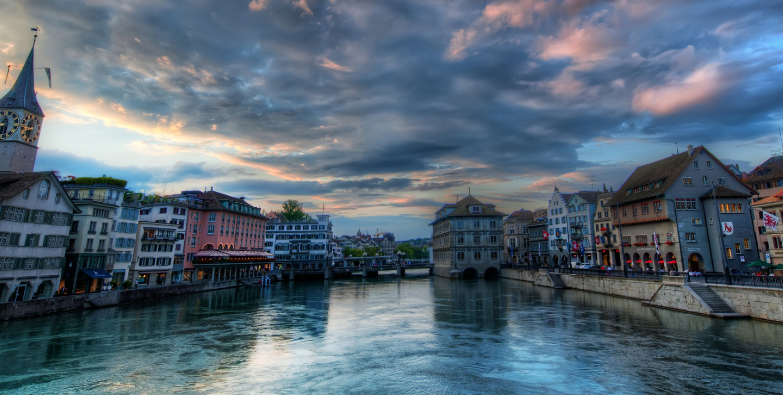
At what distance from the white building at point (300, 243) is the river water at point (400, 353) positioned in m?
84.5

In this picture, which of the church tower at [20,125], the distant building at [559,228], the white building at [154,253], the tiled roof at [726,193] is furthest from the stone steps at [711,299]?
the church tower at [20,125]

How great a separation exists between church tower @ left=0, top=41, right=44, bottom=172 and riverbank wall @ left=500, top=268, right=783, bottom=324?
89.2 m

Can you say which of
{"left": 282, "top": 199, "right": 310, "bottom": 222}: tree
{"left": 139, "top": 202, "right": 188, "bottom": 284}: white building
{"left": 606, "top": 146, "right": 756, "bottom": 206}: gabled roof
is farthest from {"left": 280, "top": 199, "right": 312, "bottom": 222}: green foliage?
{"left": 606, "top": 146, "right": 756, "bottom": 206}: gabled roof

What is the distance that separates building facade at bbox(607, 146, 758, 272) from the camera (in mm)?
55375

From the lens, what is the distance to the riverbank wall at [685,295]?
30.7 metres

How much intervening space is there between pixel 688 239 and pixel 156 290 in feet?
271

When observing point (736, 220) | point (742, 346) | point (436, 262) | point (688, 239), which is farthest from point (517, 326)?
point (436, 262)

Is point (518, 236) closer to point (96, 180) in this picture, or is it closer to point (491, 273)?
point (491, 273)

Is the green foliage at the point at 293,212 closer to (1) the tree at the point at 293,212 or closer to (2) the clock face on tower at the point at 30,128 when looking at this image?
(1) the tree at the point at 293,212

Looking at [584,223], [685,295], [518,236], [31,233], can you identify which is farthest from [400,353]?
[518,236]

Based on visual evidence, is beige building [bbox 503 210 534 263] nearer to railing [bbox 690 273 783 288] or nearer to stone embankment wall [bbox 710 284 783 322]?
railing [bbox 690 273 783 288]

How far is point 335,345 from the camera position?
2966cm

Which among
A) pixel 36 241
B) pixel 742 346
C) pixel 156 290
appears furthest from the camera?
pixel 156 290

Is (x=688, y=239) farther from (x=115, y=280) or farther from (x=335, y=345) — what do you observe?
(x=115, y=280)
